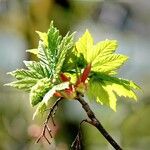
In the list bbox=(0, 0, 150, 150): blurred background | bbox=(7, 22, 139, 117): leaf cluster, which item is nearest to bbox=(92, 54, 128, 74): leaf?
bbox=(7, 22, 139, 117): leaf cluster

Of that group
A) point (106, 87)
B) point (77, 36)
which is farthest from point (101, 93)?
point (77, 36)

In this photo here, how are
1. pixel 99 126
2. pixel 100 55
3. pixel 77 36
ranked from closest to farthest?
pixel 99 126
pixel 100 55
pixel 77 36

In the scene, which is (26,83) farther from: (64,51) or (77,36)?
(77,36)

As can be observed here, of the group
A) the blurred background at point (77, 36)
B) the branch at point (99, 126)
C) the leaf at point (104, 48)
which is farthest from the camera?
the blurred background at point (77, 36)

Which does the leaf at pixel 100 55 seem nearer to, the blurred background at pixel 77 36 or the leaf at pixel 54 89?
the leaf at pixel 54 89

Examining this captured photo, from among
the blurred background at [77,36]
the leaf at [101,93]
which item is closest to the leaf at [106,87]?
the leaf at [101,93]

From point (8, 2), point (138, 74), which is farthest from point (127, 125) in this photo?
point (8, 2)

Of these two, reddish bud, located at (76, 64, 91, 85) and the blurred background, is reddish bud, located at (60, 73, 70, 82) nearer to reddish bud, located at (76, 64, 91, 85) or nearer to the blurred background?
reddish bud, located at (76, 64, 91, 85)

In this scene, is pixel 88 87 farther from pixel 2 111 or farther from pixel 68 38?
pixel 2 111
